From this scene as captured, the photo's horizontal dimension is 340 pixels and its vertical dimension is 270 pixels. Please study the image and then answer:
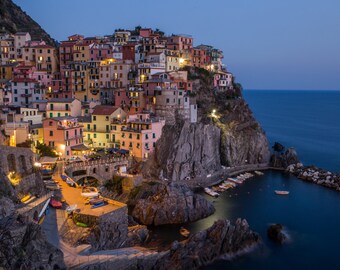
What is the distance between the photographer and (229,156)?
6475 cm

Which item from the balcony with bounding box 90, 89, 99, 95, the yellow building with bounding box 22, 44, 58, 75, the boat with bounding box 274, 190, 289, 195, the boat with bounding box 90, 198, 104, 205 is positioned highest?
the yellow building with bounding box 22, 44, 58, 75

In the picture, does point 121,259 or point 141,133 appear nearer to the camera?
point 121,259

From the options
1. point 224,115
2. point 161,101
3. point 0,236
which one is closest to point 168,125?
point 161,101

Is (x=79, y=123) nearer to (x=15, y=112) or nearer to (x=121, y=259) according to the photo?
(x=15, y=112)

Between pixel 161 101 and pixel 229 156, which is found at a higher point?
pixel 161 101

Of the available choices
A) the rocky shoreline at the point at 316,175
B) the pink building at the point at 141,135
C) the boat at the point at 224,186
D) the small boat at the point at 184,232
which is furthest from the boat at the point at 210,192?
the rocky shoreline at the point at 316,175

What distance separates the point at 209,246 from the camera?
3359cm

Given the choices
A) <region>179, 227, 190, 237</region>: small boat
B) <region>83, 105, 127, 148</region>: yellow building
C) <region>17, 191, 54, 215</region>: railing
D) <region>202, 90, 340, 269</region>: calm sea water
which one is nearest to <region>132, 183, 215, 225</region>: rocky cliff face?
<region>202, 90, 340, 269</region>: calm sea water

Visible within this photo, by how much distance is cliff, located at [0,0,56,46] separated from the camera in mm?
92844

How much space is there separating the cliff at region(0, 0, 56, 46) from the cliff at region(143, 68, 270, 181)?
47808mm

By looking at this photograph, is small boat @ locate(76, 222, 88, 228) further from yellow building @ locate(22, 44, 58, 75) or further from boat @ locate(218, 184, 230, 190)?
yellow building @ locate(22, 44, 58, 75)

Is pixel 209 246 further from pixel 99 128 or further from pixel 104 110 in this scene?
pixel 104 110

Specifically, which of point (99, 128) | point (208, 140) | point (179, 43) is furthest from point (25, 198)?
point (179, 43)

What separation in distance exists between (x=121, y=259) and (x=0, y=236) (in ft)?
50.1
